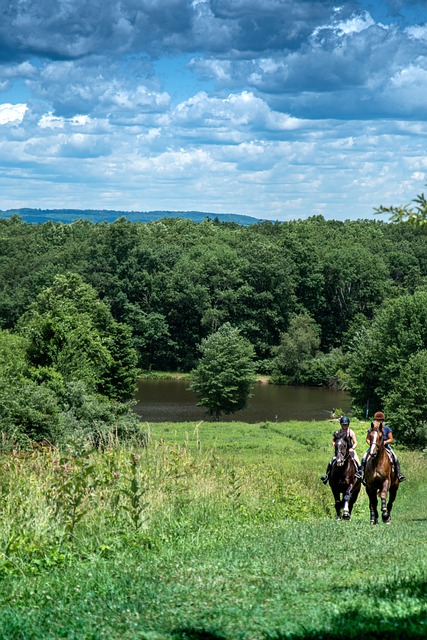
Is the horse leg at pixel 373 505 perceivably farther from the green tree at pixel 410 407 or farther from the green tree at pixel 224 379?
the green tree at pixel 224 379

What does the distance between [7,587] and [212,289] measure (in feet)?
326

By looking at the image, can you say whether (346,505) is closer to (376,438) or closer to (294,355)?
(376,438)

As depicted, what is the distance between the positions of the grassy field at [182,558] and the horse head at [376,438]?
1.85 meters

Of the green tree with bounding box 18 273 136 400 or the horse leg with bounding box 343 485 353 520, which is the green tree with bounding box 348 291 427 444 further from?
the horse leg with bounding box 343 485 353 520

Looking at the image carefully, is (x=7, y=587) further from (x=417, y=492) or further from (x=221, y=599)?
(x=417, y=492)

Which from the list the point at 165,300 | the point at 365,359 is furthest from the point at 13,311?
the point at 365,359

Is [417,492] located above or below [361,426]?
above

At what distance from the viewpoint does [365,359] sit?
68.6m

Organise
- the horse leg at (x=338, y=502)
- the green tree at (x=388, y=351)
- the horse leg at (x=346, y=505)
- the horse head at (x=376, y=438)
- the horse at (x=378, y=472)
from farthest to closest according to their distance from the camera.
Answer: the green tree at (x=388, y=351), the horse leg at (x=338, y=502), the horse leg at (x=346, y=505), the horse at (x=378, y=472), the horse head at (x=376, y=438)

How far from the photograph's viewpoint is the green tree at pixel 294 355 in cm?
9369

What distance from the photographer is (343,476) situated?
17.1m

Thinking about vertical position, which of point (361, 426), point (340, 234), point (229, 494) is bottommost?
point (361, 426)

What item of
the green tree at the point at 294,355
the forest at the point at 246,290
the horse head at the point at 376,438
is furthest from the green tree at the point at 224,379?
the horse head at the point at 376,438

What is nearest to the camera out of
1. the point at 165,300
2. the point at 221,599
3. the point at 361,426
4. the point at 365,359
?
the point at 221,599
